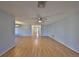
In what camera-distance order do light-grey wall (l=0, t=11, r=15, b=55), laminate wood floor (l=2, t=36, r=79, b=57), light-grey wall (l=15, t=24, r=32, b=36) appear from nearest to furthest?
light-grey wall (l=0, t=11, r=15, b=55), laminate wood floor (l=2, t=36, r=79, b=57), light-grey wall (l=15, t=24, r=32, b=36)

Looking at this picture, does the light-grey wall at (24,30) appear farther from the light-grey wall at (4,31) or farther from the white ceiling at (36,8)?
the white ceiling at (36,8)

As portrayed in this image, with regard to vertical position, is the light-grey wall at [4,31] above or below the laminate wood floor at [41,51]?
above

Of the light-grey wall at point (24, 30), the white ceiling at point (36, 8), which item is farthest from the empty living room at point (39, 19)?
the light-grey wall at point (24, 30)

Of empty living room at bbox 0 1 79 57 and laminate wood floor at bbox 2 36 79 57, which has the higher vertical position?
empty living room at bbox 0 1 79 57

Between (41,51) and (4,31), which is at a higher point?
(4,31)

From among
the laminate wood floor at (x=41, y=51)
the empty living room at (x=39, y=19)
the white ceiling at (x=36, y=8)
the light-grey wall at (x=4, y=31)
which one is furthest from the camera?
the laminate wood floor at (x=41, y=51)

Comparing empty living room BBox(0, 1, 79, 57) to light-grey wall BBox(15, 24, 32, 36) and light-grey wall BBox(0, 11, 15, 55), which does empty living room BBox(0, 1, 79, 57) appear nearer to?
light-grey wall BBox(0, 11, 15, 55)

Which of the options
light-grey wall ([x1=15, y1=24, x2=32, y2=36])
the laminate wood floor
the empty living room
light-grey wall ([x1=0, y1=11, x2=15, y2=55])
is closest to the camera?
the empty living room

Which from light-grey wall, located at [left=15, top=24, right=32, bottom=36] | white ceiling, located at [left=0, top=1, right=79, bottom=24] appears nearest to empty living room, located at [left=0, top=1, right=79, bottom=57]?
white ceiling, located at [left=0, top=1, right=79, bottom=24]

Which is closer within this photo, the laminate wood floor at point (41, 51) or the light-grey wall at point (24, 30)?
the laminate wood floor at point (41, 51)

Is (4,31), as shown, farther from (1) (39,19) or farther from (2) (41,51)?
A: (1) (39,19)

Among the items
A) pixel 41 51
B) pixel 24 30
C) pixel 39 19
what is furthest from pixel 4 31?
pixel 24 30

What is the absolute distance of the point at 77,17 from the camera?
12.8ft

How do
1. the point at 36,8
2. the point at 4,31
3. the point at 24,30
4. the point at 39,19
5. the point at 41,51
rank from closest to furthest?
the point at 36,8, the point at 4,31, the point at 41,51, the point at 39,19, the point at 24,30
